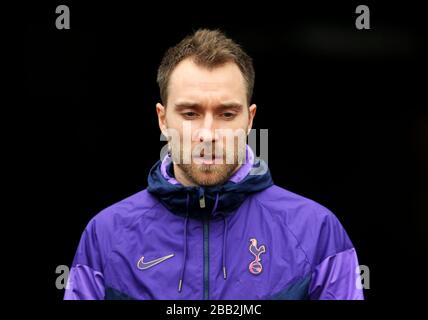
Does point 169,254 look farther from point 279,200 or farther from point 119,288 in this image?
point 279,200

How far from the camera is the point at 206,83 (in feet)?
8.93

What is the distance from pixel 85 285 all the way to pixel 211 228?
557 mm

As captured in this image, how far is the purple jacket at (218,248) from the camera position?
8.64 ft

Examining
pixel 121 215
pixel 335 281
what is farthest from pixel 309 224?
pixel 121 215

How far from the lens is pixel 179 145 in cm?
277

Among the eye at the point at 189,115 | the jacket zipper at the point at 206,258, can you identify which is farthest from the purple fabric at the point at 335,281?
the eye at the point at 189,115

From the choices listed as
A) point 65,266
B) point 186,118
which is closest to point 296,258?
point 186,118

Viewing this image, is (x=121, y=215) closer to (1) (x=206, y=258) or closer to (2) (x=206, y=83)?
(1) (x=206, y=258)

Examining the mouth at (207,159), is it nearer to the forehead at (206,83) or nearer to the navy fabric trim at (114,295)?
the forehead at (206,83)

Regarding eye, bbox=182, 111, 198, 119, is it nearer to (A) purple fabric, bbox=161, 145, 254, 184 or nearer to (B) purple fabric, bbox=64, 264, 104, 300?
(A) purple fabric, bbox=161, 145, 254, 184

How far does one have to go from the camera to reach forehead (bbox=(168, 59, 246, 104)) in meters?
2.71

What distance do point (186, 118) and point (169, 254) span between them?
546 millimetres

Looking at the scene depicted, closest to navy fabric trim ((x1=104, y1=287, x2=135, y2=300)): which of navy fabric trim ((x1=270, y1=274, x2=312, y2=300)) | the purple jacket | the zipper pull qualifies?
the purple jacket

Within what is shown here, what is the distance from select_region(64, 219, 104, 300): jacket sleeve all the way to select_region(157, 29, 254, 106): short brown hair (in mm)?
673
